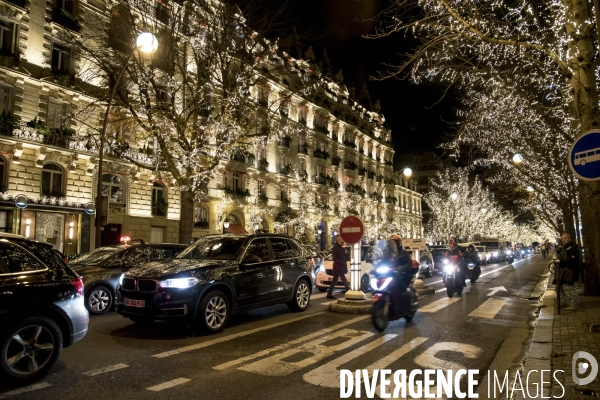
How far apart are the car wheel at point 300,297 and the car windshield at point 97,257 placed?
198 inches

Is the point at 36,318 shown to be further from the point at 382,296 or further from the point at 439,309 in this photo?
the point at 439,309

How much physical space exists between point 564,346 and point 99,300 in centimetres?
951

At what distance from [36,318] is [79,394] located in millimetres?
1088

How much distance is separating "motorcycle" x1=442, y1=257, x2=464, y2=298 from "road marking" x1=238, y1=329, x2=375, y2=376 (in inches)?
252

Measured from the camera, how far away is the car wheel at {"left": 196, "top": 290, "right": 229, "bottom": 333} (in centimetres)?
753

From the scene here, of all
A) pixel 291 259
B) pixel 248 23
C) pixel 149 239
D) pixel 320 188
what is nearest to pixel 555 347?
pixel 291 259

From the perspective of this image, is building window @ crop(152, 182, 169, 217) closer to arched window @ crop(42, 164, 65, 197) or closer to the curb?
arched window @ crop(42, 164, 65, 197)

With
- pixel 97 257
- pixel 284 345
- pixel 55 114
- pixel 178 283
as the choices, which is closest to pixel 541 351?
pixel 284 345

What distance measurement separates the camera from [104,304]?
1040cm

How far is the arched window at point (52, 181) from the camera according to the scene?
24062 mm

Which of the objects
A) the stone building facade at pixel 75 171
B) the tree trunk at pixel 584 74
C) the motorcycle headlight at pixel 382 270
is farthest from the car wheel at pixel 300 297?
the stone building facade at pixel 75 171

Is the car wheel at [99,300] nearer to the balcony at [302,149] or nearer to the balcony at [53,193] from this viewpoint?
the balcony at [53,193]

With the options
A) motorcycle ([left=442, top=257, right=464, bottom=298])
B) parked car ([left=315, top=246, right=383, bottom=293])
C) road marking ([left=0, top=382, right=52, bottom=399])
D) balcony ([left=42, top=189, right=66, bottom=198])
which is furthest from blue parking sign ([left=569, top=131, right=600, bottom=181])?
balcony ([left=42, top=189, right=66, bottom=198])

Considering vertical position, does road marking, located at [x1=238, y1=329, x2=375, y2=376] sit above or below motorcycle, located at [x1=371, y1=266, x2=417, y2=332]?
below
